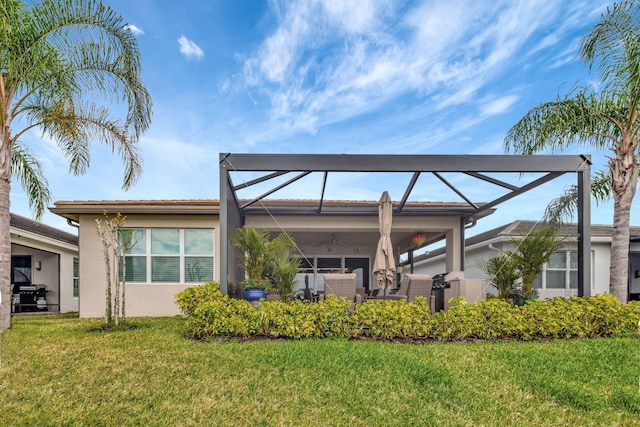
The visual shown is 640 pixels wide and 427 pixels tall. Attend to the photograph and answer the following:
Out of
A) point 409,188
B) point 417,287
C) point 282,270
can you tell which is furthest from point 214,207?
point 417,287

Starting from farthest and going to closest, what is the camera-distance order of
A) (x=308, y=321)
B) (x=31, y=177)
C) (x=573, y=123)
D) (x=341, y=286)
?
(x=31, y=177) < (x=573, y=123) < (x=341, y=286) < (x=308, y=321)

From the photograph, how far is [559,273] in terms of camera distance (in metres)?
14.0

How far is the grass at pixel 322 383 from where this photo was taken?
4.11m

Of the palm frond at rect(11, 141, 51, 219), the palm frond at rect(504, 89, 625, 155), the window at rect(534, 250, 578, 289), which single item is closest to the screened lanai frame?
the palm frond at rect(504, 89, 625, 155)

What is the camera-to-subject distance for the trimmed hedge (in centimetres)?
680

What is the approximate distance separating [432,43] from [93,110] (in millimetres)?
9537

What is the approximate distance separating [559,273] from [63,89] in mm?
16602

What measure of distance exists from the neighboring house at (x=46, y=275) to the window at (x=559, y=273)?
18587mm

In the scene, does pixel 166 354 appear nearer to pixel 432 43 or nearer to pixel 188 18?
pixel 188 18

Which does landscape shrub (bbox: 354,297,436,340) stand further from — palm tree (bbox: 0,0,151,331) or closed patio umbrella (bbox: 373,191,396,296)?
palm tree (bbox: 0,0,151,331)

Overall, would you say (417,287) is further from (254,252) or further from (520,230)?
(520,230)

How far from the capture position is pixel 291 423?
3916 mm

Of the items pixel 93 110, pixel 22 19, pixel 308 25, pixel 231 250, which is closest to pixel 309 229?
pixel 231 250

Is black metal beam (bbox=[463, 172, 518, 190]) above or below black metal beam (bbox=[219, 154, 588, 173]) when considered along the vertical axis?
below
